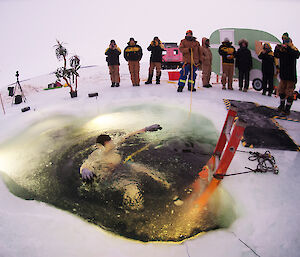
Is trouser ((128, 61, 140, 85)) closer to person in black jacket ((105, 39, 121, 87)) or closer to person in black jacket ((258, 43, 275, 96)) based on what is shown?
person in black jacket ((105, 39, 121, 87))

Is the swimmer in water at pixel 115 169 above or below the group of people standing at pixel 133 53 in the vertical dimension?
below

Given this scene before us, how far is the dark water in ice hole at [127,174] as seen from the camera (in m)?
2.17

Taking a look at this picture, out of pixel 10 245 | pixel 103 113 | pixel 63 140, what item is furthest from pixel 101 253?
pixel 103 113

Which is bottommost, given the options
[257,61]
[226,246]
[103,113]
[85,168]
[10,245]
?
[226,246]

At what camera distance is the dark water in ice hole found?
2.17 m

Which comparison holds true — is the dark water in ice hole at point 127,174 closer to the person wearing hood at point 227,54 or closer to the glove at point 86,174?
the glove at point 86,174

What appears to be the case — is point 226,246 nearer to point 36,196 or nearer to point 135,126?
point 36,196

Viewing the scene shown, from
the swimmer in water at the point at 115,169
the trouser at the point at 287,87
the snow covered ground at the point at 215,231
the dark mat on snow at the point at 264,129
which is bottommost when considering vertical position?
the snow covered ground at the point at 215,231

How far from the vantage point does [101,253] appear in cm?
184

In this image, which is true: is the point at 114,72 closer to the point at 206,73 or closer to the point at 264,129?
the point at 206,73

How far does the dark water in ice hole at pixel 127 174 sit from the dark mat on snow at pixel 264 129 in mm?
712

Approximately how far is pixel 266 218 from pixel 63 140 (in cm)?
361

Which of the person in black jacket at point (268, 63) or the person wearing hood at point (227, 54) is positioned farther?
the person wearing hood at point (227, 54)

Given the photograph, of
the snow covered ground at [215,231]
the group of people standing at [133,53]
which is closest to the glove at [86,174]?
the snow covered ground at [215,231]
